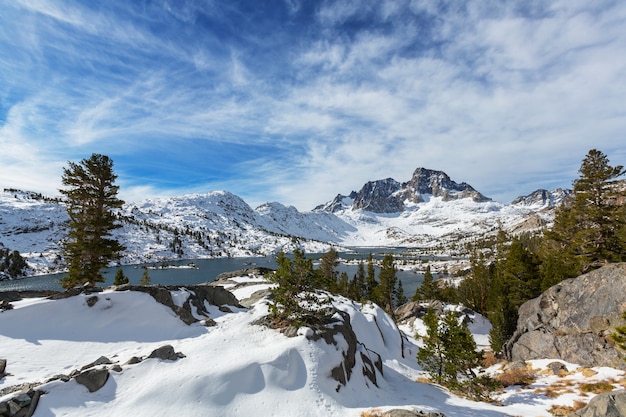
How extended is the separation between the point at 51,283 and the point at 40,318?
161 metres

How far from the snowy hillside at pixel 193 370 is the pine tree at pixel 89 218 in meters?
10.6

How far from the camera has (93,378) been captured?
1344cm

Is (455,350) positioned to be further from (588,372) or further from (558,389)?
(588,372)

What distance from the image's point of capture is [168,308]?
23.2 metres

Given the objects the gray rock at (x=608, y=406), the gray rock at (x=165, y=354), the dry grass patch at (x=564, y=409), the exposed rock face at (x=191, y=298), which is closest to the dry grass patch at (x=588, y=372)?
the dry grass patch at (x=564, y=409)

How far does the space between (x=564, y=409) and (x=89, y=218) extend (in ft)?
141

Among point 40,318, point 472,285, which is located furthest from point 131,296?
point 472,285

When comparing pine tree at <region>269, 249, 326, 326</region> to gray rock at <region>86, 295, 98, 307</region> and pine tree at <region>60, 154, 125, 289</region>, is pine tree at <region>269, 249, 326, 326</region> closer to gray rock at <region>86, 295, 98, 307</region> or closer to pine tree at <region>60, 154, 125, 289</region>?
gray rock at <region>86, 295, 98, 307</region>

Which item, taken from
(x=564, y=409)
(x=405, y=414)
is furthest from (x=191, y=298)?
(x=564, y=409)

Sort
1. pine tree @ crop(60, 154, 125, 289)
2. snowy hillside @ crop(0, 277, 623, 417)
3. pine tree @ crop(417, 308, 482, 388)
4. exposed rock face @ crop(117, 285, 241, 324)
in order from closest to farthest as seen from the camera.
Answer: snowy hillside @ crop(0, 277, 623, 417) < pine tree @ crop(417, 308, 482, 388) < exposed rock face @ crop(117, 285, 241, 324) < pine tree @ crop(60, 154, 125, 289)

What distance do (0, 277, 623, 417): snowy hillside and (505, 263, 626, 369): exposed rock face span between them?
7.86ft

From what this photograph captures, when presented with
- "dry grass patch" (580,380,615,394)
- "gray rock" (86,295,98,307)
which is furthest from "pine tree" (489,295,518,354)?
"gray rock" (86,295,98,307)

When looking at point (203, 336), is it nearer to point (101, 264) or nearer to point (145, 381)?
point (145, 381)

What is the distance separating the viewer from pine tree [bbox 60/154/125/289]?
30.2 m
